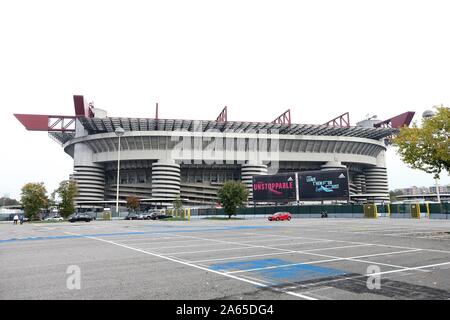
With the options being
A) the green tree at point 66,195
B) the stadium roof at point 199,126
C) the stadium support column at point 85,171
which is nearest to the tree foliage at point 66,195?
the green tree at point 66,195

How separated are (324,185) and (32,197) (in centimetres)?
4977

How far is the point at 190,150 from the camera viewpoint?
300 ft

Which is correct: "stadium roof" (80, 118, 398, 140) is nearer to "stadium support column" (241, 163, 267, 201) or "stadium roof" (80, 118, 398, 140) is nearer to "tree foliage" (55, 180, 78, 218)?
"stadium support column" (241, 163, 267, 201)

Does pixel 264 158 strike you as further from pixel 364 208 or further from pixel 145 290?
pixel 145 290

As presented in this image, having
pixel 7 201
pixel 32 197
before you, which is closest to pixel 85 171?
pixel 32 197

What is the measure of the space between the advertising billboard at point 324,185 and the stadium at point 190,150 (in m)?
30.8

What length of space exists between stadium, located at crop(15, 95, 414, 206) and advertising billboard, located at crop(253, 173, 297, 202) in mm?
25523

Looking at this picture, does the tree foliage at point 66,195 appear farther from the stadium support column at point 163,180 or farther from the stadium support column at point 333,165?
the stadium support column at point 333,165

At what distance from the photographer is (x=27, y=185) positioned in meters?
56.3

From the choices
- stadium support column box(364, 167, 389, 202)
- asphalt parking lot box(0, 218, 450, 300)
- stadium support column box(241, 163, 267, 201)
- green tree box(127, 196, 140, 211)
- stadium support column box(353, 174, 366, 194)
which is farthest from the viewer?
stadium support column box(353, 174, 366, 194)

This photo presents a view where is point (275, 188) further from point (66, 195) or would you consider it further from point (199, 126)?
point (66, 195)

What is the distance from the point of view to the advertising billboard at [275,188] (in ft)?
206

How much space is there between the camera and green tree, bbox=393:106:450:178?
1931 centimetres

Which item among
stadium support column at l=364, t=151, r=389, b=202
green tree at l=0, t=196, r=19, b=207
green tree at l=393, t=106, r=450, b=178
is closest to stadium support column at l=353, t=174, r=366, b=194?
stadium support column at l=364, t=151, r=389, b=202
